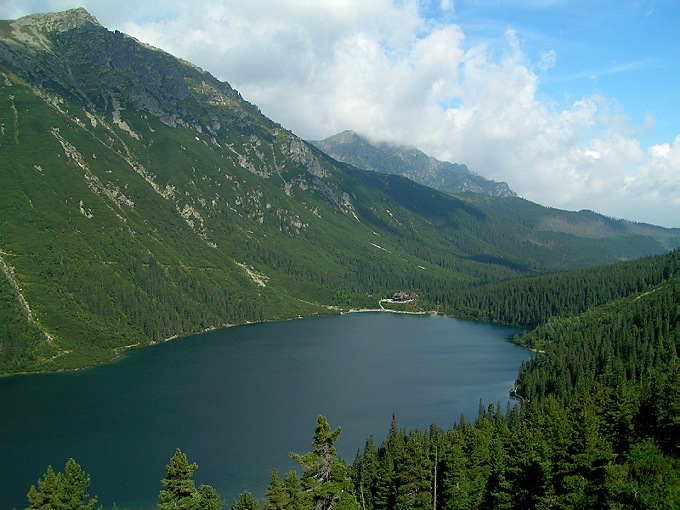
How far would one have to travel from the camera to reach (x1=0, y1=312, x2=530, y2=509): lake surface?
80.8 meters

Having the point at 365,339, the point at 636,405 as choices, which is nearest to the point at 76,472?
the point at 636,405

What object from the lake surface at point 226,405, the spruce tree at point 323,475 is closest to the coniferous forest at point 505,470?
the spruce tree at point 323,475

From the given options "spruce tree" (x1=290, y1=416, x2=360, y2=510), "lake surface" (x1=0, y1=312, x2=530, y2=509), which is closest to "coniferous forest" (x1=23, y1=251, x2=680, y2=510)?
"spruce tree" (x1=290, y1=416, x2=360, y2=510)

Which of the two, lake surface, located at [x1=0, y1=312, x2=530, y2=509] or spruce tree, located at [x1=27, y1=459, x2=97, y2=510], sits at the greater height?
spruce tree, located at [x1=27, y1=459, x2=97, y2=510]

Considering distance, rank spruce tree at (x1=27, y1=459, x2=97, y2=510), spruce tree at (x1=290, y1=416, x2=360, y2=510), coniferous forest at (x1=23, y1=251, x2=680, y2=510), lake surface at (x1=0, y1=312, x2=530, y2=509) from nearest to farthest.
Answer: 1. spruce tree at (x1=290, y1=416, x2=360, y2=510)
2. coniferous forest at (x1=23, y1=251, x2=680, y2=510)
3. spruce tree at (x1=27, y1=459, x2=97, y2=510)
4. lake surface at (x1=0, y1=312, x2=530, y2=509)

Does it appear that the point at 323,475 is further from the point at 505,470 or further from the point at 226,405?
the point at 226,405

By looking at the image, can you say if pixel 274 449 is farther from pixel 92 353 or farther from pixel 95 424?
pixel 92 353

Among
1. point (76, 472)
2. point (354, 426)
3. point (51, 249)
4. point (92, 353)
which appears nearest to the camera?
point (76, 472)

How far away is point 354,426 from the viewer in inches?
3745

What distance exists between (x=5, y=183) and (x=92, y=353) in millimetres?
87231

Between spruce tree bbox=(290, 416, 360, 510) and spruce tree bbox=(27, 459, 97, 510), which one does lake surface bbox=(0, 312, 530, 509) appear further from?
spruce tree bbox=(290, 416, 360, 510)

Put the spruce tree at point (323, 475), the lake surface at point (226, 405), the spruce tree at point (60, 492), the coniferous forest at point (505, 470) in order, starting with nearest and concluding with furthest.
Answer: the spruce tree at point (323, 475), the coniferous forest at point (505, 470), the spruce tree at point (60, 492), the lake surface at point (226, 405)

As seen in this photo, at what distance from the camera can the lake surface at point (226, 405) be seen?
80.8 metres

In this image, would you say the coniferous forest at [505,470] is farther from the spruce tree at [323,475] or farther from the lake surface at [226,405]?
the lake surface at [226,405]
